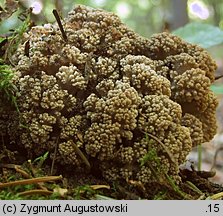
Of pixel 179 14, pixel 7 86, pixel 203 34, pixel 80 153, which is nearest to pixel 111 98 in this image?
pixel 80 153

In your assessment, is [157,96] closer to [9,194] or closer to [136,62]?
[136,62]

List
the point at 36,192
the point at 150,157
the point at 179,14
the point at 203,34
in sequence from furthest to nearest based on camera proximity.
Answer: the point at 179,14 → the point at 203,34 → the point at 150,157 → the point at 36,192

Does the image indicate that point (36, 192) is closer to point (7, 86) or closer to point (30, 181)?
point (30, 181)

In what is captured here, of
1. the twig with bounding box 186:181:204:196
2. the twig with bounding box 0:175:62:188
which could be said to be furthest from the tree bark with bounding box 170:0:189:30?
the twig with bounding box 0:175:62:188

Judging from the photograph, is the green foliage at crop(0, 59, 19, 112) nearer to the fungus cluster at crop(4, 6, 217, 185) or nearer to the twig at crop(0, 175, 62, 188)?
the fungus cluster at crop(4, 6, 217, 185)
